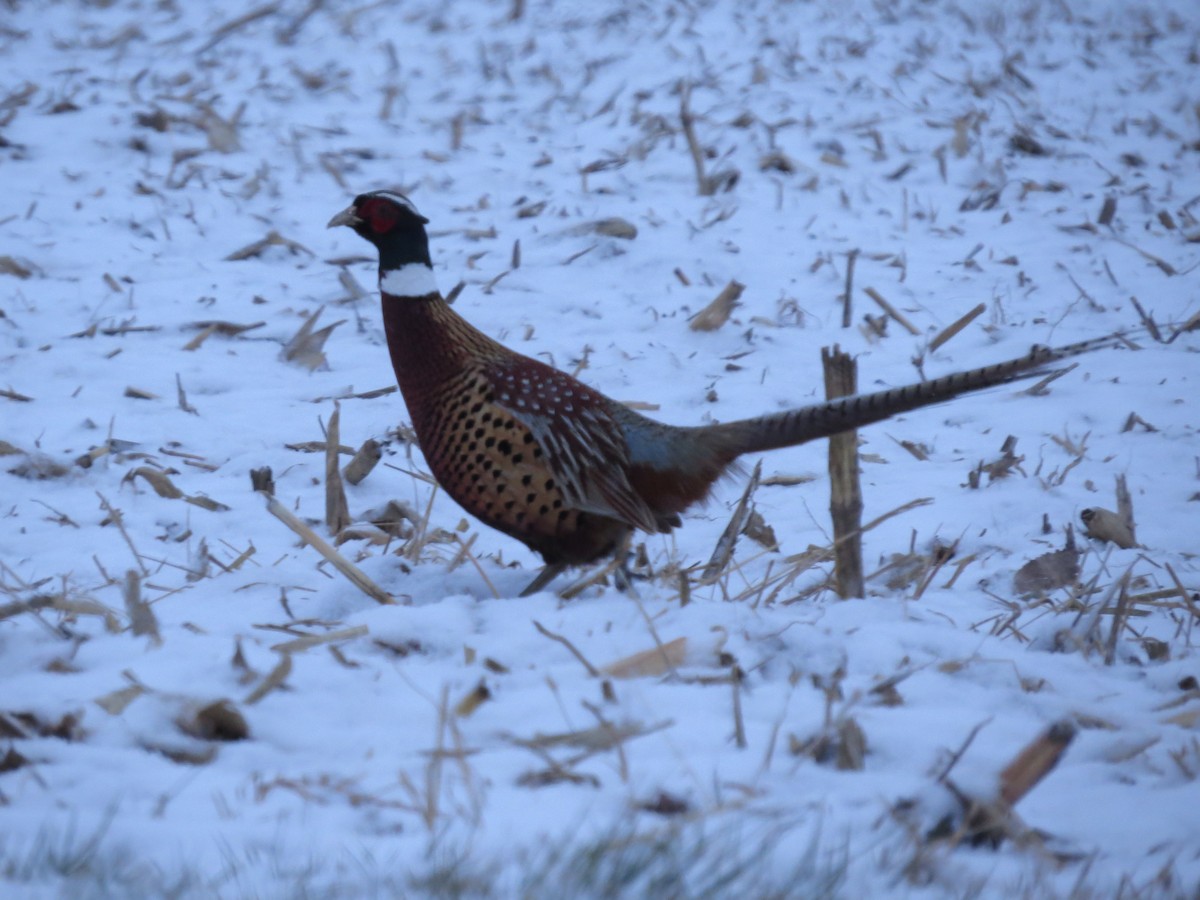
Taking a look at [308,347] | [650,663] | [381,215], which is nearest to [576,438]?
[381,215]

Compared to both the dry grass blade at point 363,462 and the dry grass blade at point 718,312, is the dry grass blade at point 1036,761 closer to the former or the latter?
the dry grass blade at point 363,462

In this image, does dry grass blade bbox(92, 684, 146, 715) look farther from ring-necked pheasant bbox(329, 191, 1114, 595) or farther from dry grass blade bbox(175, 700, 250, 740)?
ring-necked pheasant bbox(329, 191, 1114, 595)

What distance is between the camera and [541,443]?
10.2 feet

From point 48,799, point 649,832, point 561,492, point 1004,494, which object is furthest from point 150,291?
point 649,832

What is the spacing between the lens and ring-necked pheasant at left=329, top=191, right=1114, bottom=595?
3.09 m

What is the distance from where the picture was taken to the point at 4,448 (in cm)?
366

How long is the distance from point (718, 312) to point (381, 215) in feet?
6.08

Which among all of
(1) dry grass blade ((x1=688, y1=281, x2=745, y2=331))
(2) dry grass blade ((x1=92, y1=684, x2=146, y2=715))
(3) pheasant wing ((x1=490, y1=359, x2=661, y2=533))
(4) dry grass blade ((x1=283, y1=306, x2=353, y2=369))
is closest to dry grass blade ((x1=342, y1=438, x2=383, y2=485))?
(3) pheasant wing ((x1=490, y1=359, x2=661, y2=533))

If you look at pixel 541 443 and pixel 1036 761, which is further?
pixel 541 443

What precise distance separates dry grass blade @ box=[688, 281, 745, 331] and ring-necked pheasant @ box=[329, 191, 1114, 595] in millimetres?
1737

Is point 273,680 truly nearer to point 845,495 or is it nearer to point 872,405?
point 845,495

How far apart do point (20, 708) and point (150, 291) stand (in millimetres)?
3349

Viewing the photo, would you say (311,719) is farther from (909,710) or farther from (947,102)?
(947,102)

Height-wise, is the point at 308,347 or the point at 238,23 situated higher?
the point at 238,23
